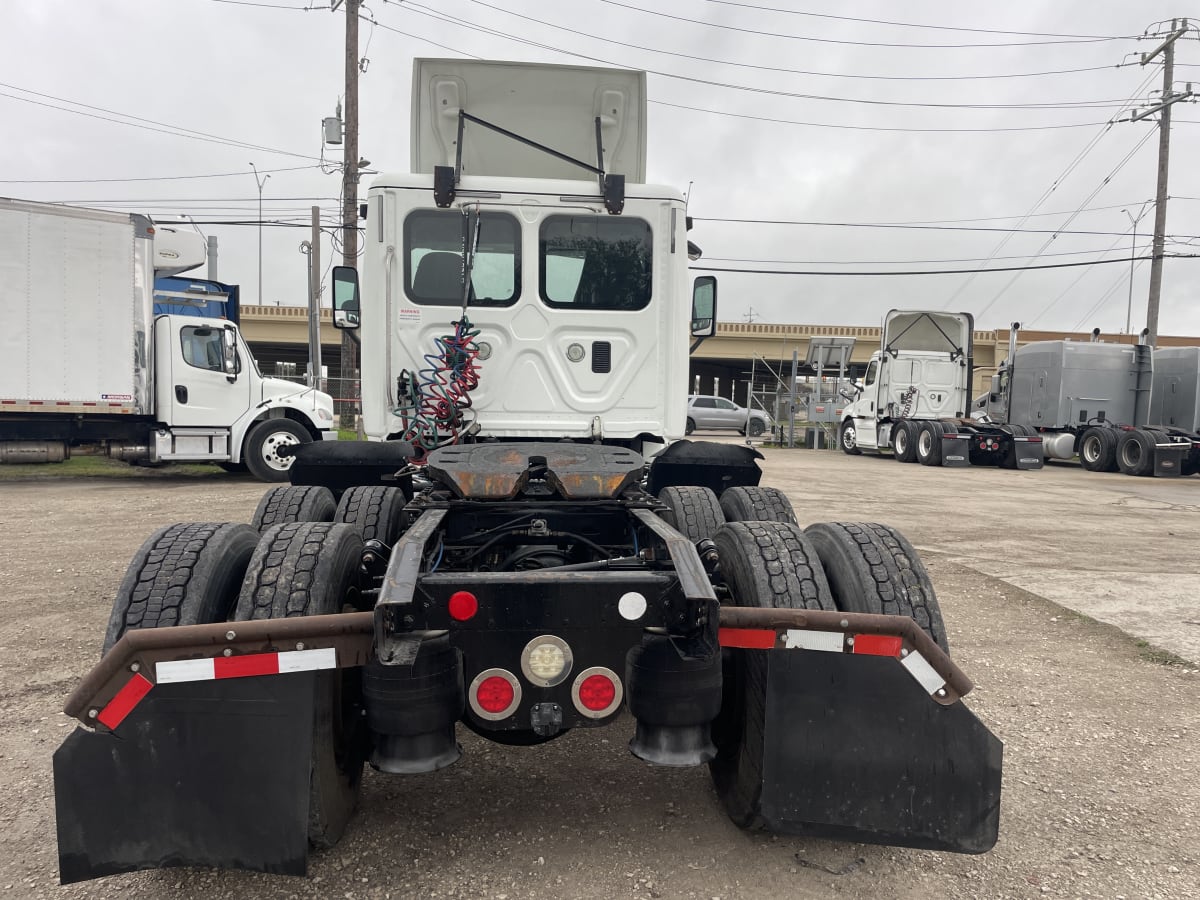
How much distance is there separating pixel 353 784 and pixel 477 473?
1.16 meters

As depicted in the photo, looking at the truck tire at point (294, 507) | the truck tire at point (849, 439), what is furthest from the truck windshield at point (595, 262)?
the truck tire at point (849, 439)

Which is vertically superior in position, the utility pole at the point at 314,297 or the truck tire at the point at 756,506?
the utility pole at the point at 314,297

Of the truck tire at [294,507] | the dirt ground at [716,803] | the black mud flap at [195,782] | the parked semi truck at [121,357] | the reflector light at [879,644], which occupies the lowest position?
the dirt ground at [716,803]

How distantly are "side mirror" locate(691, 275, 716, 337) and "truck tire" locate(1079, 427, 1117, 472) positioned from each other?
62.0 feet

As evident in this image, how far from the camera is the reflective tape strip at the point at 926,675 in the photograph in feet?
7.40

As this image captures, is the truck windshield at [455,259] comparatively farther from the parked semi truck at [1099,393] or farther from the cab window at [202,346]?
the parked semi truck at [1099,393]

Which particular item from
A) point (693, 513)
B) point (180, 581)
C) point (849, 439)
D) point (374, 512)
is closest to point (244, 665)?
point (180, 581)

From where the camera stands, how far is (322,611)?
2.45 metres

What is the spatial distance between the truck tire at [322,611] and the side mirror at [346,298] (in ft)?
8.61

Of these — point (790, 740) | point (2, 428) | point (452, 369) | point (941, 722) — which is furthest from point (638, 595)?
point (2, 428)

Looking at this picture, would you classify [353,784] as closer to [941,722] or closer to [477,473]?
[477,473]

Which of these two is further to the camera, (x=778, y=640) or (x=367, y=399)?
(x=367, y=399)

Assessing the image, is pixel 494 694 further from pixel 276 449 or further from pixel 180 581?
pixel 276 449

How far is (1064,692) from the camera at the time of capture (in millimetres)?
4273
